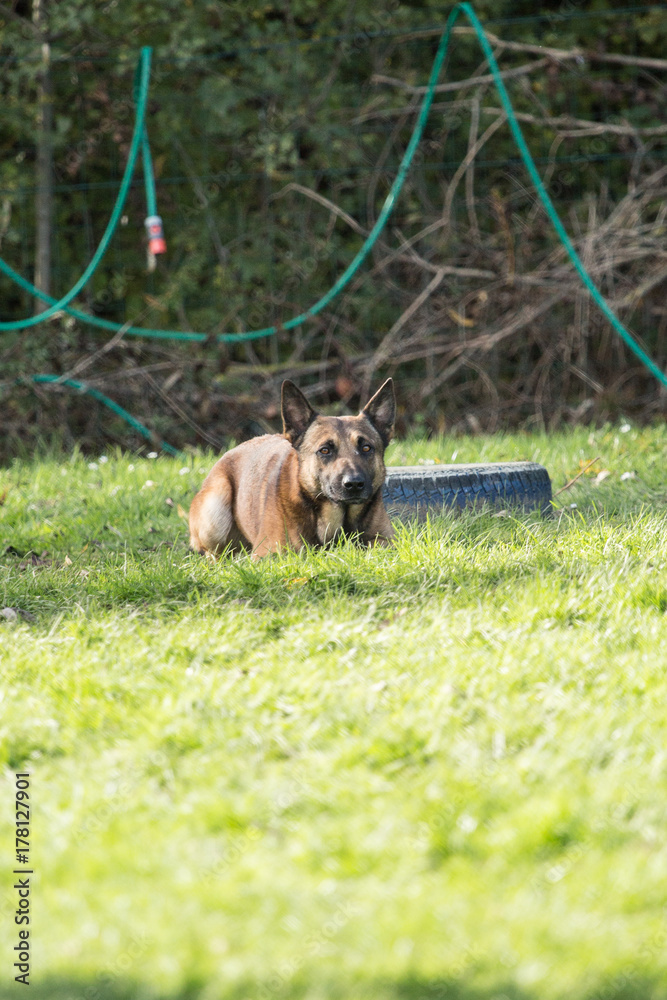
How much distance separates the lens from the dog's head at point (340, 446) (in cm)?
433

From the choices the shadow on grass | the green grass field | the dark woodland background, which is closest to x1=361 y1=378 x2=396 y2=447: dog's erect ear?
the green grass field

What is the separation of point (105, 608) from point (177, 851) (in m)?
1.84

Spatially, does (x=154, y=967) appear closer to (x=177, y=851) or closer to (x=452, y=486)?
(x=177, y=851)

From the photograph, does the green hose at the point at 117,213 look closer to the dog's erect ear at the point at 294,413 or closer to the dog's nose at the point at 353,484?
the dog's erect ear at the point at 294,413

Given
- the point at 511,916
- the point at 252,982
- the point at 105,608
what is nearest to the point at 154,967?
the point at 252,982

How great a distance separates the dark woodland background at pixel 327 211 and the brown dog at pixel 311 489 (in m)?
3.78

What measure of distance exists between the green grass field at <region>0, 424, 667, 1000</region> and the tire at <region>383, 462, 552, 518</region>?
0.53 meters

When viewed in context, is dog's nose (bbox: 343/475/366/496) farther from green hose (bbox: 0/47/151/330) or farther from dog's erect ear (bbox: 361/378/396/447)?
green hose (bbox: 0/47/151/330)

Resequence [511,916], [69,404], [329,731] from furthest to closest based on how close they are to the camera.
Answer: [69,404], [329,731], [511,916]

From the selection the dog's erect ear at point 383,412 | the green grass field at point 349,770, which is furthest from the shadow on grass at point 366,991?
the dog's erect ear at point 383,412

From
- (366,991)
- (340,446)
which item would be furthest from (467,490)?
(366,991)

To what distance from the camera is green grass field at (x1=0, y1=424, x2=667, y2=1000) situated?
1.65 metres

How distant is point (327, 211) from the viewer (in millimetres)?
9492

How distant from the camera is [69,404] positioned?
346 inches
